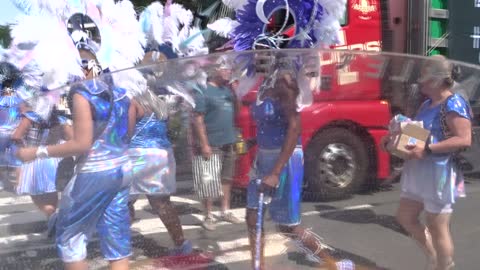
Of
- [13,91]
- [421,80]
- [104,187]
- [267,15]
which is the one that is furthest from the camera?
[13,91]

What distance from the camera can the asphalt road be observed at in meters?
1.98

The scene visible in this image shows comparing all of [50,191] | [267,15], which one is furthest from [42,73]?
[267,15]

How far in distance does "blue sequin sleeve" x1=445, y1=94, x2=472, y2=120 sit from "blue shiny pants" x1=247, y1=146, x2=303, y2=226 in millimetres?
627

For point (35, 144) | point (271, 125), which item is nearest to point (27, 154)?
point (35, 144)

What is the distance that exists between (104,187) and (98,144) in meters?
0.15

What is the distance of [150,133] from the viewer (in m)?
2.00

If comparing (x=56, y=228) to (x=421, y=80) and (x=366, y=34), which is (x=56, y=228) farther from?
(x=366, y=34)

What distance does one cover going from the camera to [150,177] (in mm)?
2053

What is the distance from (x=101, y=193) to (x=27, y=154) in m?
0.28

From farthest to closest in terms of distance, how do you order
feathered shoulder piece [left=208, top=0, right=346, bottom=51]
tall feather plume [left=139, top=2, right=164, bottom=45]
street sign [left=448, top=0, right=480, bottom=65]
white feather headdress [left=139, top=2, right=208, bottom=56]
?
1. street sign [left=448, top=0, right=480, bottom=65]
2. white feather headdress [left=139, top=2, right=208, bottom=56]
3. tall feather plume [left=139, top=2, right=164, bottom=45]
4. feathered shoulder piece [left=208, top=0, right=346, bottom=51]

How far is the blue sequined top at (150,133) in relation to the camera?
2.01 metres

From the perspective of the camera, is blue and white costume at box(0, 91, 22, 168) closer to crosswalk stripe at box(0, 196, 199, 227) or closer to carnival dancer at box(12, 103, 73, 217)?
carnival dancer at box(12, 103, 73, 217)

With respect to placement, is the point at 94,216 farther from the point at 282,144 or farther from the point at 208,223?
the point at 282,144

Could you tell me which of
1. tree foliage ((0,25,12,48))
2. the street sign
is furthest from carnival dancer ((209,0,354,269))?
the street sign
